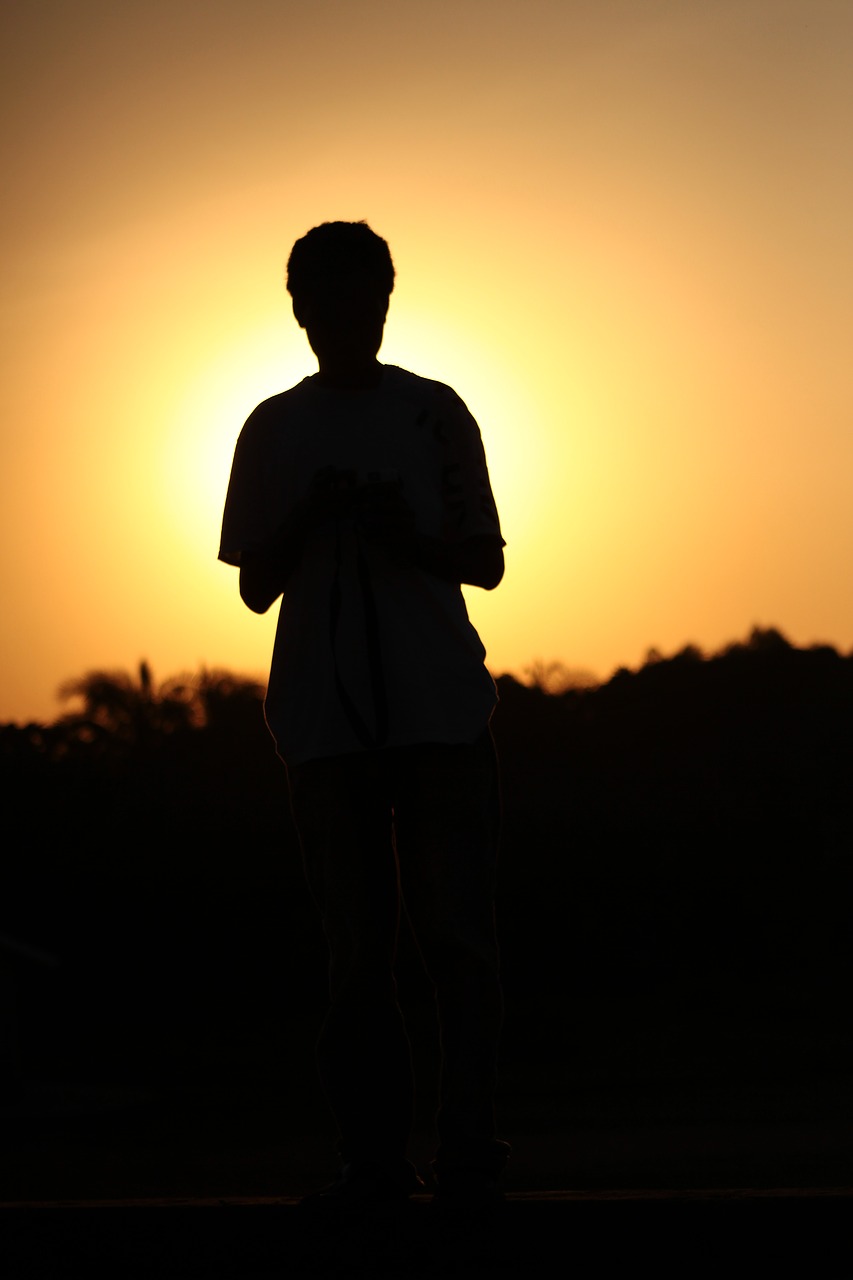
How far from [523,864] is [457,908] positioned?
55816 mm

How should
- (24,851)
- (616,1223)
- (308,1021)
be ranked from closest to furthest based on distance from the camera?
(616,1223)
(24,851)
(308,1021)

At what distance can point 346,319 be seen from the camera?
10.5 feet

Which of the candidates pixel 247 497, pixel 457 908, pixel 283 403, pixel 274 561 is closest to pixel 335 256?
pixel 283 403

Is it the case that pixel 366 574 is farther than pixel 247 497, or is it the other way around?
pixel 247 497

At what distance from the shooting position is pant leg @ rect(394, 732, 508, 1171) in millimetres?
2979

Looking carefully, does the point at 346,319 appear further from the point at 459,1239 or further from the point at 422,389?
the point at 459,1239

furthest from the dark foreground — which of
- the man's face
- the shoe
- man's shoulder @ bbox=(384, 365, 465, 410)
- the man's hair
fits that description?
the man's hair

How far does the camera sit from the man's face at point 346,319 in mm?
3193

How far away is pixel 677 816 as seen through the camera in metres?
60.7

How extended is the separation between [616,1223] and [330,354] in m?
1.76

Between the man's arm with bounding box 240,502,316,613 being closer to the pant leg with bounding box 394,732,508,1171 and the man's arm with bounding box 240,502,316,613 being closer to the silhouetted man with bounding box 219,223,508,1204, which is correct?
the silhouetted man with bounding box 219,223,508,1204

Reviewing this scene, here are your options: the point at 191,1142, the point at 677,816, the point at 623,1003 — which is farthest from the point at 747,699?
the point at 191,1142

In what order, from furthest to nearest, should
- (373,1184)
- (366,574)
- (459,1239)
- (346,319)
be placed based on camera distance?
(346,319) → (366,574) → (373,1184) → (459,1239)

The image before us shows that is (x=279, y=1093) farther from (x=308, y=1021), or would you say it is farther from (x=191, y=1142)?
(x=191, y=1142)
